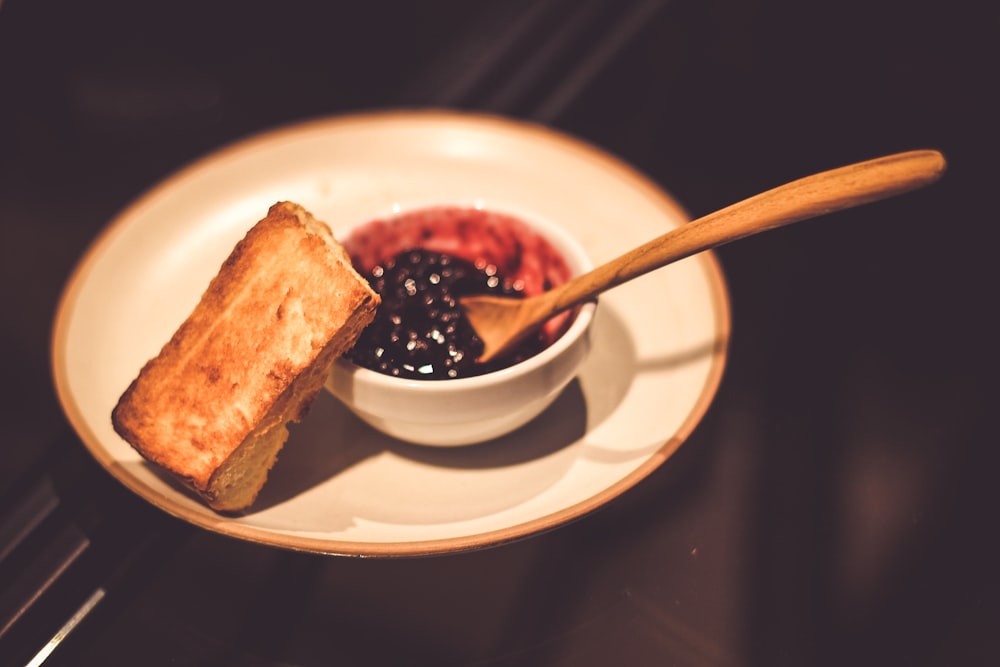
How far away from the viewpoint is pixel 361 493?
1.23 meters

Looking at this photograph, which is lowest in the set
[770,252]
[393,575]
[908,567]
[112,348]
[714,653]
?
[112,348]


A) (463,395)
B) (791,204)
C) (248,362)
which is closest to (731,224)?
(791,204)

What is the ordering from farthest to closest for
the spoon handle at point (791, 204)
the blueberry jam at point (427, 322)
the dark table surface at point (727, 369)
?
the blueberry jam at point (427, 322), the dark table surface at point (727, 369), the spoon handle at point (791, 204)

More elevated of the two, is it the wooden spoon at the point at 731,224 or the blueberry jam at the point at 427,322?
the wooden spoon at the point at 731,224

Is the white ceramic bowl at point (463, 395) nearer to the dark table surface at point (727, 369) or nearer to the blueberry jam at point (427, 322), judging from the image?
the blueberry jam at point (427, 322)

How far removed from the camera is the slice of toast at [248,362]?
108 cm

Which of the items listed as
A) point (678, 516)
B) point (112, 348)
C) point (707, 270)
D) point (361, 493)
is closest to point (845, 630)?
point (678, 516)

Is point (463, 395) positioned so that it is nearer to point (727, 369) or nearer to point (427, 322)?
point (427, 322)

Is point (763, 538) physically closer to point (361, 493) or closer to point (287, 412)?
point (361, 493)

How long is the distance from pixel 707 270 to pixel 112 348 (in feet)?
A: 3.62

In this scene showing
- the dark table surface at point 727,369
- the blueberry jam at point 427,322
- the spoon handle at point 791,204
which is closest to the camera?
the spoon handle at point 791,204

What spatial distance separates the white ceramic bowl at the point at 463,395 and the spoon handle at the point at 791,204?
123 mm

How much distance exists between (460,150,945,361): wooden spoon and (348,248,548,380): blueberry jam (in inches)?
1.6

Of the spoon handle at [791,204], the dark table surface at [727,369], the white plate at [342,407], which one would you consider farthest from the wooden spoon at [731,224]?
the dark table surface at [727,369]
